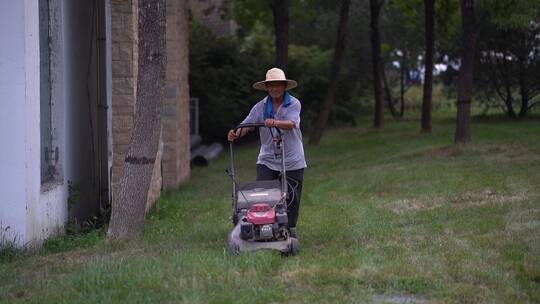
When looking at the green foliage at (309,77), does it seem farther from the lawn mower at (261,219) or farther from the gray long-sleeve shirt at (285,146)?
the lawn mower at (261,219)

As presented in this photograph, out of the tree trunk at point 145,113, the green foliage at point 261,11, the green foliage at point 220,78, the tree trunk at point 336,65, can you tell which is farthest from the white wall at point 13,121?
the green foliage at point 220,78

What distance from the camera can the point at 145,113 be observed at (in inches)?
349

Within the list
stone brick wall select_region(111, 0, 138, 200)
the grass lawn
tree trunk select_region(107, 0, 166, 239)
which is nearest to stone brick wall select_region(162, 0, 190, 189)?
the grass lawn

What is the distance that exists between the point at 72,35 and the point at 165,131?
466 centimetres

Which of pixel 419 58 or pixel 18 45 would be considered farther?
pixel 419 58

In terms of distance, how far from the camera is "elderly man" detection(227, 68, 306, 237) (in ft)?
27.3

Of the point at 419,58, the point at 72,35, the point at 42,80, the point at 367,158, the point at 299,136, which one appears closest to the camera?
the point at 299,136

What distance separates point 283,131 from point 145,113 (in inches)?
59.9

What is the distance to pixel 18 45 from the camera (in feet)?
28.7

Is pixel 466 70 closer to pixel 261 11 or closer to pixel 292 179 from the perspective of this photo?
pixel 261 11

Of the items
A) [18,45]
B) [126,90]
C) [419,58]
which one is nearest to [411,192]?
[126,90]

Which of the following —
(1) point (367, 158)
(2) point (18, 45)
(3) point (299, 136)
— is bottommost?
(1) point (367, 158)

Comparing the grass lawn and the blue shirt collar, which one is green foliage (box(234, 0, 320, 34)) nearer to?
the grass lawn

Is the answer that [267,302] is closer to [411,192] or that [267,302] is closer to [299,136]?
[299,136]
